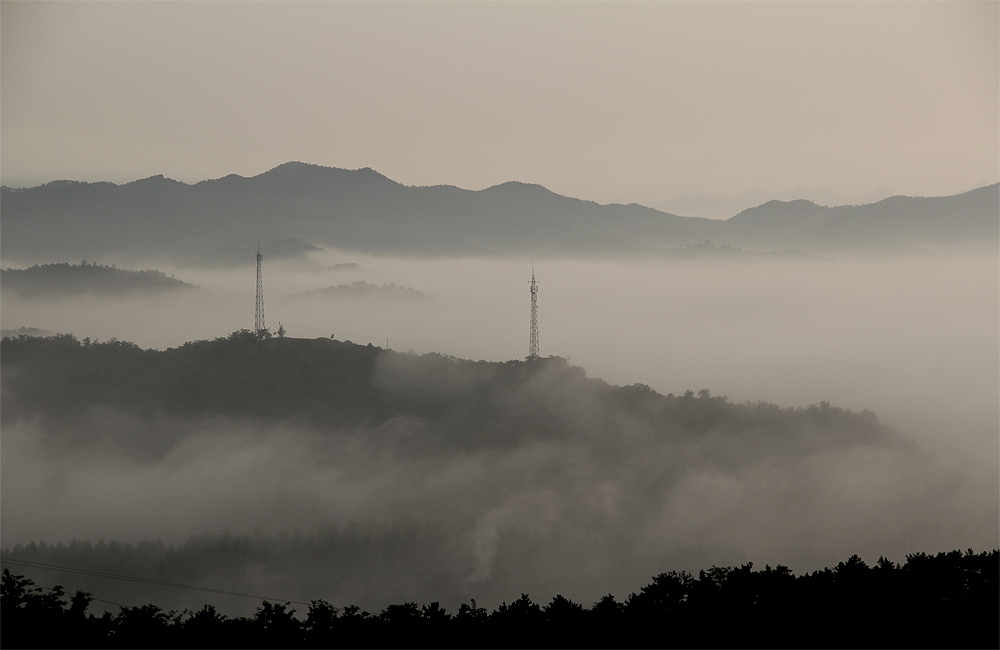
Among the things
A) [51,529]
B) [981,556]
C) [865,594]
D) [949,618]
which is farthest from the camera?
[51,529]

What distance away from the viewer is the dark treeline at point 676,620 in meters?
54.2

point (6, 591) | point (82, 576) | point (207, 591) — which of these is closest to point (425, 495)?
point (207, 591)

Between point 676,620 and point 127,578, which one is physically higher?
point 676,620

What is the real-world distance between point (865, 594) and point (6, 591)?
2389 inches

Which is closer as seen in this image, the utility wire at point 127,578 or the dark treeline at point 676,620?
the dark treeline at point 676,620

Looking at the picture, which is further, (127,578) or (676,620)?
(127,578)

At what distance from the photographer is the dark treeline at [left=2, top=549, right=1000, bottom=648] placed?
54250mm

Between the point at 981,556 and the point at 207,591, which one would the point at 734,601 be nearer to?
the point at 981,556

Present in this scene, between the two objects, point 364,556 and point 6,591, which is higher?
point 6,591

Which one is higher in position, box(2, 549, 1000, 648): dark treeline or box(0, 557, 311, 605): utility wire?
box(2, 549, 1000, 648): dark treeline

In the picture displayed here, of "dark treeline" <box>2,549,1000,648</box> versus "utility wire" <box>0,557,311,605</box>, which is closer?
"dark treeline" <box>2,549,1000,648</box>

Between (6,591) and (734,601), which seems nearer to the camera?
(734,601)

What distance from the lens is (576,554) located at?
186125mm

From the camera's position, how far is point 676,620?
60.2 meters
